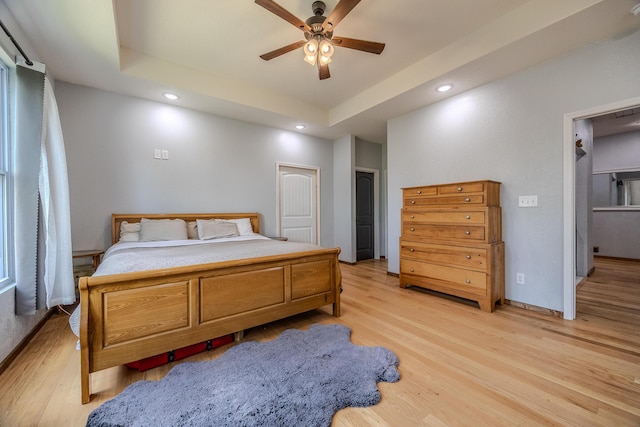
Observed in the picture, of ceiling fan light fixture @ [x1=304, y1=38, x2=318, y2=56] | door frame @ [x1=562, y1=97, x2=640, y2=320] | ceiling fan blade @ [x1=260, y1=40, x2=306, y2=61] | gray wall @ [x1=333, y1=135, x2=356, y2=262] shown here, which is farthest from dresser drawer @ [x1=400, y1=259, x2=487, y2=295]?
ceiling fan blade @ [x1=260, y1=40, x2=306, y2=61]

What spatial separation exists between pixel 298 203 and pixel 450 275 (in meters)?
2.84

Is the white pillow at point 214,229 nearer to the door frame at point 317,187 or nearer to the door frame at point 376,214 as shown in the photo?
the door frame at point 317,187

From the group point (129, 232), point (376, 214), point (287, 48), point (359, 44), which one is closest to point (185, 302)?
point (129, 232)

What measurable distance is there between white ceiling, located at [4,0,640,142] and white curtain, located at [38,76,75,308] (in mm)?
622

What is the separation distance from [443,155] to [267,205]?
9.26 ft

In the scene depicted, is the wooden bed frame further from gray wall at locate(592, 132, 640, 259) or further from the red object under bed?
gray wall at locate(592, 132, 640, 259)

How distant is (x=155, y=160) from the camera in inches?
135

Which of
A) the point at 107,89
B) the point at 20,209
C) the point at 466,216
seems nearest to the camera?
the point at 20,209

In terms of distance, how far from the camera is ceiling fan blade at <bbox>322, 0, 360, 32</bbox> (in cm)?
180

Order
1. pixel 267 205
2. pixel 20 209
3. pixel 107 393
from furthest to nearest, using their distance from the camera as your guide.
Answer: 1. pixel 267 205
2. pixel 20 209
3. pixel 107 393

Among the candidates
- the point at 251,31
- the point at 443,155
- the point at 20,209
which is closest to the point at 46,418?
the point at 20,209

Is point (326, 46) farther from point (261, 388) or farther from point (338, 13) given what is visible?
point (261, 388)

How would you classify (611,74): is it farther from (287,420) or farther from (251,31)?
(287,420)

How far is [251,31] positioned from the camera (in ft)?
8.12
